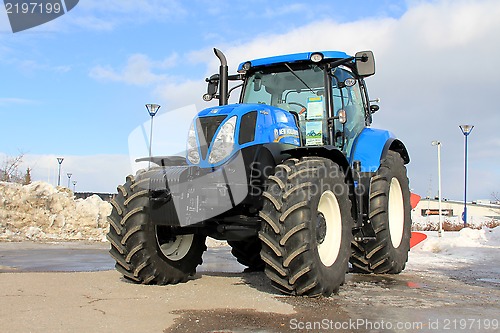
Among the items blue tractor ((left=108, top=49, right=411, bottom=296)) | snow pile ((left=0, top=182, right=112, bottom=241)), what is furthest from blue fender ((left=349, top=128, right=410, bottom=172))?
snow pile ((left=0, top=182, right=112, bottom=241))

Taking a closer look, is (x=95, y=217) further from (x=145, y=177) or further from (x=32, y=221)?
(x=145, y=177)

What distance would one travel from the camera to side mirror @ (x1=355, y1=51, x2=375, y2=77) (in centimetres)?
671

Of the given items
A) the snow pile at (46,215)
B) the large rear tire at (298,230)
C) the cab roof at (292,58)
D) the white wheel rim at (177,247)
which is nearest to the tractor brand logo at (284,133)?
the large rear tire at (298,230)

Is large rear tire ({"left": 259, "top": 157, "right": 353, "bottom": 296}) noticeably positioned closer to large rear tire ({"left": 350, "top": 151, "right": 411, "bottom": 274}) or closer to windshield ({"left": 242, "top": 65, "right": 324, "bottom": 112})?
windshield ({"left": 242, "top": 65, "right": 324, "bottom": 112})

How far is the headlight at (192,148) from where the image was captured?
6066 millimetres

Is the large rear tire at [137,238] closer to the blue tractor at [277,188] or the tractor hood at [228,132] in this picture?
the blue tractor at [277,188]

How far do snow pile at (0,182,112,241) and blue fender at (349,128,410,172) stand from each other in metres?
10.6

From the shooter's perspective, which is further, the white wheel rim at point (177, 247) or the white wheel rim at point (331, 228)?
the white wheel rim at point (177, 247)

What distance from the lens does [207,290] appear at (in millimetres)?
5980

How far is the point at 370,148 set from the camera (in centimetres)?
759

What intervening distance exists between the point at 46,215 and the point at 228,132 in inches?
469

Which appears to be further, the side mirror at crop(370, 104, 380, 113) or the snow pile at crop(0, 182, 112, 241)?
the snow pile at crop(0, 182, 112, 241)

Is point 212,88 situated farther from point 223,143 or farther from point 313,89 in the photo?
point 223,143

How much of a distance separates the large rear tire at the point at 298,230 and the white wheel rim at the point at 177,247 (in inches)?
69.0
